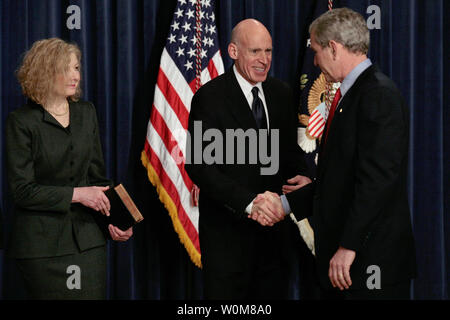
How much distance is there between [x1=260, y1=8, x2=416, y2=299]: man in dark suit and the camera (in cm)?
215

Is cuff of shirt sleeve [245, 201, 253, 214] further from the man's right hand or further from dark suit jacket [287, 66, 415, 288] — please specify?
dark suit jacket [287, 66, 415, 288]

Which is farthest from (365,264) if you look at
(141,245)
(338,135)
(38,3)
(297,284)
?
(38,3)

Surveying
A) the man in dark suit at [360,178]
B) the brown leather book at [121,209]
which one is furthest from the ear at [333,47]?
Answer: the brown leather book at [121,209]

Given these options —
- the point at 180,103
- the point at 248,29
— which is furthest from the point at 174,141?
the point at 248,29

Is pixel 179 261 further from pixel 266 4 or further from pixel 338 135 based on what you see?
pixel 338 135

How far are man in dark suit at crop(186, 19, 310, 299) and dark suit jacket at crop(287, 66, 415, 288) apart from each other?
1.92 ft

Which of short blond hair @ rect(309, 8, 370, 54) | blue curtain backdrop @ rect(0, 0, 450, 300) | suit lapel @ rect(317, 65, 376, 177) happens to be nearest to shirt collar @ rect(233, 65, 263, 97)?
short blond hair @ rect(309, 8, 370, 54)

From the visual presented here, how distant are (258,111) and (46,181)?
3.70ft

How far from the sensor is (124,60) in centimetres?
404

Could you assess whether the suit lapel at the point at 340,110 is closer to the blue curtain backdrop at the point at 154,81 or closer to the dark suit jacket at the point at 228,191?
the dark suit jacket at the point at 228,191

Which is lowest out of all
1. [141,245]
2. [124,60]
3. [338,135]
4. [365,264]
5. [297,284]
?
[297,284]

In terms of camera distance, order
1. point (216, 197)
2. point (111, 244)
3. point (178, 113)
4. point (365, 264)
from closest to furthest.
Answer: point (365, 264) → point (216, 197) → point (178, 113) → point (111, 244)

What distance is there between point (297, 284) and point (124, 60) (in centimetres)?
204

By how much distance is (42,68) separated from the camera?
2.81 metres
